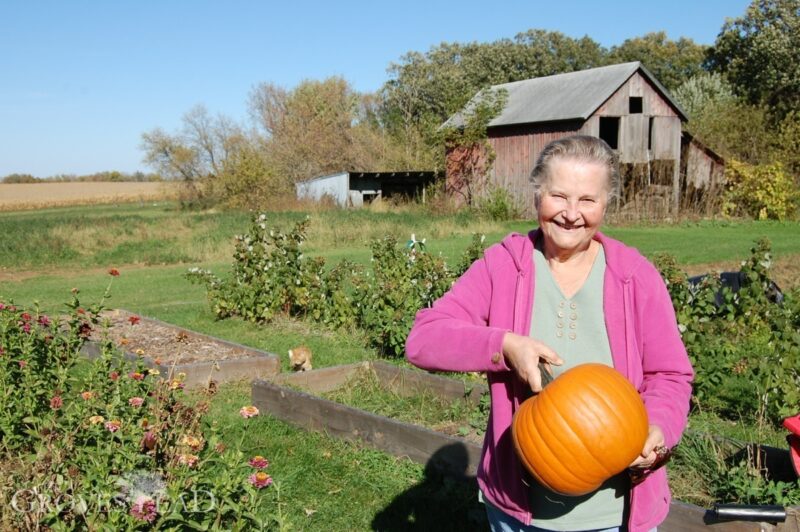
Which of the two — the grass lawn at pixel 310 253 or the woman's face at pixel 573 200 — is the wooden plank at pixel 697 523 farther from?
the woman's face at pixel 573 200

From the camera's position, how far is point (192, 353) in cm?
811

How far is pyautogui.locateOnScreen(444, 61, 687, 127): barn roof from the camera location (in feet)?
97.3

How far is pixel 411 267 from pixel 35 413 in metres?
4.99

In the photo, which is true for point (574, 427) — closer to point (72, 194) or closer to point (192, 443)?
point (192, 443)

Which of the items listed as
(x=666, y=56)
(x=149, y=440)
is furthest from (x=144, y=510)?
(x=666, y=56)

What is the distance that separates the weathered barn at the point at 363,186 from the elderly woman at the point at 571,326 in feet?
112

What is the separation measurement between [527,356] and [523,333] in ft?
0.82

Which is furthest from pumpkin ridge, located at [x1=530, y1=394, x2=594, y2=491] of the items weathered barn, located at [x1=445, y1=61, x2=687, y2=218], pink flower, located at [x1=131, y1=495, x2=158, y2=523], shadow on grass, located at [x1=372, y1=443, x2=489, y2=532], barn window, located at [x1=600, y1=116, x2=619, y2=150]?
barn window, located at [x1=600, y1=116, x2=619, y2=150]

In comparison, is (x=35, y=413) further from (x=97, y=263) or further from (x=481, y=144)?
(x=481, y=144)

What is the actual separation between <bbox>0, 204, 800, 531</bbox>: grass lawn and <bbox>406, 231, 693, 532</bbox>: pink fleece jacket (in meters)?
1.95

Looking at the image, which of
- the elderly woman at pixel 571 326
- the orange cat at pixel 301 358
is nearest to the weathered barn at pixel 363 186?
the orange cat at pixel 301 358

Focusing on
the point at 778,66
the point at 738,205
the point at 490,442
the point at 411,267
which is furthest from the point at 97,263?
the point at 778,66

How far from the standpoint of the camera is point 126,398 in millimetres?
4145

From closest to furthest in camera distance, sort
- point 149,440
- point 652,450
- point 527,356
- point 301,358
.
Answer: point 527,356 < point 652,450 < point 149,440 < point 301,358
